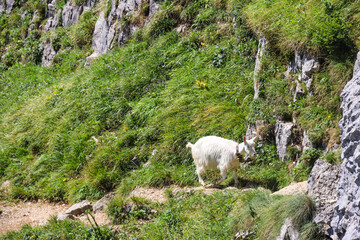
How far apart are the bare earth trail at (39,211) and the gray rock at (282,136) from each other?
4.21 feet

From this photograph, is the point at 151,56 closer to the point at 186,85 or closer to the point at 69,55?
the point at 186,85

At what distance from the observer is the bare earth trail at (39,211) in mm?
8281

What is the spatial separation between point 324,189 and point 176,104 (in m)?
5.62

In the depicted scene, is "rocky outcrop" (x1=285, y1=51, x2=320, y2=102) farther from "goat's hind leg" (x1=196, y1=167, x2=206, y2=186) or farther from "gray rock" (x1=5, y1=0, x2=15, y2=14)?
"gray rock" (x1=5, y1=0, x2=15, y2=14)

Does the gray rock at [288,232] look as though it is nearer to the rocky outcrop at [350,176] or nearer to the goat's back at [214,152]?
the rocky outcrop at [350,176]

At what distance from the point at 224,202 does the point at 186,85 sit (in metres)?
4.84

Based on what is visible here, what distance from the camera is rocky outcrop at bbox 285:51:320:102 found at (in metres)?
7.77

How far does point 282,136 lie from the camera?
25.8 feet

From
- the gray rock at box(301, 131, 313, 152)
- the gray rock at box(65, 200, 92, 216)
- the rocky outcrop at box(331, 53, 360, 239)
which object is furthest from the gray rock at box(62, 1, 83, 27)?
the rocky outcrop at box(331, 53, 360, 239)

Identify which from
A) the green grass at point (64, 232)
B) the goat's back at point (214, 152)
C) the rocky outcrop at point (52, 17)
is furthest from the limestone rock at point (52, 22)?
the goat's back at point (214, 152)

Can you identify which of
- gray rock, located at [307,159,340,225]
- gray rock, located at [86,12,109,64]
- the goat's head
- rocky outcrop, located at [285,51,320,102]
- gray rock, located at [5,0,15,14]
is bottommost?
the goat's head

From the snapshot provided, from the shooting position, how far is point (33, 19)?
21906 mm

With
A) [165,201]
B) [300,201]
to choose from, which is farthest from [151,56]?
[300,201]

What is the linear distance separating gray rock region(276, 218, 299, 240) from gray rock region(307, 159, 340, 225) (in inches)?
11.9
